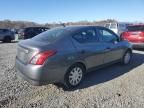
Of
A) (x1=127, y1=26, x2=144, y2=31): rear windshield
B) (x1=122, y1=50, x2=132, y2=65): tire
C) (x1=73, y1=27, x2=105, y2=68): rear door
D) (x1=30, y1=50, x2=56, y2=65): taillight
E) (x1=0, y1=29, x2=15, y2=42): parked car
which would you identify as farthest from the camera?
(x1=0, y1=29, x2=15, y2=42): parked car

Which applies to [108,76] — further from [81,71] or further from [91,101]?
[91,101]

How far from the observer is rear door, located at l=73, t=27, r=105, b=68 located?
5.39 metres

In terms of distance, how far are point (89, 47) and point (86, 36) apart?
13.1 inches

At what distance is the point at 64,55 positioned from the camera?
16.1 feet

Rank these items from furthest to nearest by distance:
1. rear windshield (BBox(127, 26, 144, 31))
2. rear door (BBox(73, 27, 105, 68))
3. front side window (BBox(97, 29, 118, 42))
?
rear windshield (BBox(127, 26, 144, 31))
front side window (BBox(97, 29, 118, 42))
rear door (BBox(73, 27, 105, 68))

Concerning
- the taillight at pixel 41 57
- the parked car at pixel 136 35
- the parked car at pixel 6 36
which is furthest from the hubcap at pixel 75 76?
the parked car at pixel 6 36

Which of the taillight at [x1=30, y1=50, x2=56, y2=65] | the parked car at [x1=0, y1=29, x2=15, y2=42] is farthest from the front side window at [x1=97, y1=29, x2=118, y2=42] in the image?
the parked car at [x1=0, y1=29, x2=15, y2=42]

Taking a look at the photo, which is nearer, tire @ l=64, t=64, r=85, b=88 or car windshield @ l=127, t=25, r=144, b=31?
tire @ l=64, t=64, r=85, b=88

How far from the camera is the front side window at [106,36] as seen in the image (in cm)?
617

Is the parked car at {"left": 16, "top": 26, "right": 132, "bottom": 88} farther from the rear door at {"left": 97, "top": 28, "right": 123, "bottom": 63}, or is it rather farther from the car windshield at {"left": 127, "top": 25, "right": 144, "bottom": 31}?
the car windshield at {"left": 127, "top": 25, "right": 144, "bottom": 31}

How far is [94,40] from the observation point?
5.88 m

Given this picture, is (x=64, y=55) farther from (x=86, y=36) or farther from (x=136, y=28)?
(x=136, y=28)

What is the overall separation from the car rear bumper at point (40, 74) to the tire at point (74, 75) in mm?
271

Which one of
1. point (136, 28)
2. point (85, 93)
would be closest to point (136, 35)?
point (136, 28)
